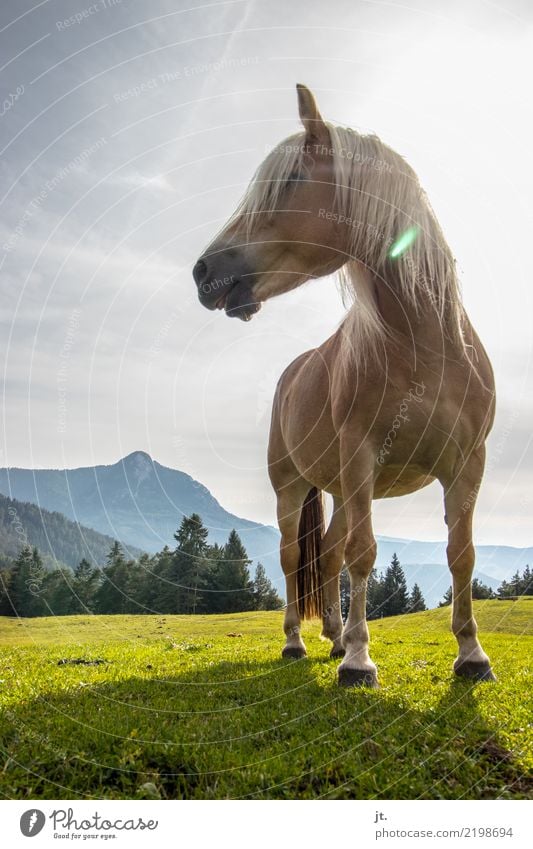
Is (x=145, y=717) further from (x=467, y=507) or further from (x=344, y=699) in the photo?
(x=467, y=507)

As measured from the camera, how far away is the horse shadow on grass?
301 centimetres

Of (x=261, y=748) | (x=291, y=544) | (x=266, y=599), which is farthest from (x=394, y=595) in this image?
(x=261, y=748)

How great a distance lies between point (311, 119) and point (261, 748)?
5.45 m

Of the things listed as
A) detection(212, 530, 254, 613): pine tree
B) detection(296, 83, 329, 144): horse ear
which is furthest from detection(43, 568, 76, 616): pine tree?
detection(296, 83, 329, 144): horse ear

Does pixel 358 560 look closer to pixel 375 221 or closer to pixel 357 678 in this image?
pixel 357 678

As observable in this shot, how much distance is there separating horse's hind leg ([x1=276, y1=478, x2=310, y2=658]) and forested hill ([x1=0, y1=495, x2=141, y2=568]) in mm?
2590

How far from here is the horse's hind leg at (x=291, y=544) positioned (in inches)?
337

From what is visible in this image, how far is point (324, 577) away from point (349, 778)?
Result: 5.75 meters

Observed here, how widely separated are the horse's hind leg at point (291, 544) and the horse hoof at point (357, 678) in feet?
10.5

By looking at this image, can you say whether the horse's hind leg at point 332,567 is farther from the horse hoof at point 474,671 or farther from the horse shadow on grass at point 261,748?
the horse shadow on grass at point 261,748

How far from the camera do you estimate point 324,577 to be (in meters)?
8.78

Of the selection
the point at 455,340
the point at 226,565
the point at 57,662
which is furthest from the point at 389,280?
the point at 226,565

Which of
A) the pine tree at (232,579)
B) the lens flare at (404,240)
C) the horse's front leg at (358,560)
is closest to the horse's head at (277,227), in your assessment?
the lens flare at (404,240)

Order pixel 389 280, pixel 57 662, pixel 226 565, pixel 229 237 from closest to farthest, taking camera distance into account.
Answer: pixel 229 237 → pixel 389 280 → pixel 57 662 → pixel 226 565
